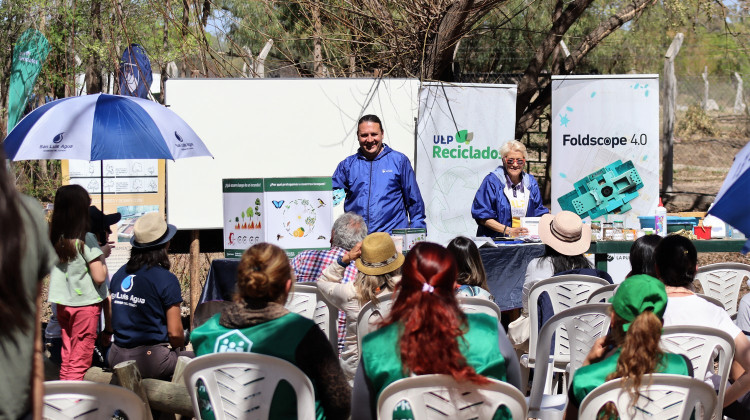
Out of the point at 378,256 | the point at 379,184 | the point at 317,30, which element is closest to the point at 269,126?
the point at 317,30

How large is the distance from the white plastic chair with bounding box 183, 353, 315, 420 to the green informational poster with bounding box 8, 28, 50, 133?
23.3 feet

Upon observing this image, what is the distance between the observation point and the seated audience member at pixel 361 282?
3691mm

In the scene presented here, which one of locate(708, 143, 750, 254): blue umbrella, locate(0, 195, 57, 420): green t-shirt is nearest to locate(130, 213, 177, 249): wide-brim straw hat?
locate(0, 195, 57, 420): green t-shirt

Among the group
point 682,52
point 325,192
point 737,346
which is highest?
point 682,52

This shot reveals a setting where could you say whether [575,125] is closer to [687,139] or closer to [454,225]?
[454,225]

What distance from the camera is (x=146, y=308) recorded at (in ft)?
13.4

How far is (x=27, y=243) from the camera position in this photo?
1.91 m

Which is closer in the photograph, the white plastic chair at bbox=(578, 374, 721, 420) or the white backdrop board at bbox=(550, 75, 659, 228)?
the white plastic chair at bbox=(578, 374, 721, 420)

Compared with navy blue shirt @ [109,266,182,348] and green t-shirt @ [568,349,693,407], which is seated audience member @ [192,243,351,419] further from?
navy blue shirt @ [109,266,182,348]

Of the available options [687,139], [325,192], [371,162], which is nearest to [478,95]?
[371,162]

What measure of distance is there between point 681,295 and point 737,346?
1.02 feet

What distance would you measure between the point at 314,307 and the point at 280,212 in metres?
1.23

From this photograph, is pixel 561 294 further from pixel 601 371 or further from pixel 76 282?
pixel 76 282

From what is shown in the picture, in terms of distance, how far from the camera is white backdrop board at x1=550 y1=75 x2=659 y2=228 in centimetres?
816
